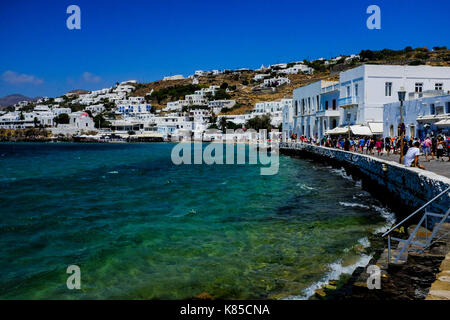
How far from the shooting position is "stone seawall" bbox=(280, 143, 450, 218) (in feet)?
33.5

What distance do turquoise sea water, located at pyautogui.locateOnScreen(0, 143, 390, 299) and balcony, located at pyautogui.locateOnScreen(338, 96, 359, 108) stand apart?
22241mm

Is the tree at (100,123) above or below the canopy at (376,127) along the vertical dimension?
above

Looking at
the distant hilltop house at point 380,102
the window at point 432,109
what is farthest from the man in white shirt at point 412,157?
the window at point 432,109

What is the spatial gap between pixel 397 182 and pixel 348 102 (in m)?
27.3

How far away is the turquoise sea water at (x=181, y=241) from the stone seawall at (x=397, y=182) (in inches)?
26.7

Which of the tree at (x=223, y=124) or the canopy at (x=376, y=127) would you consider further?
the tree at (x=223, y=124)

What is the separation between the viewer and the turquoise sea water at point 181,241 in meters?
7.24

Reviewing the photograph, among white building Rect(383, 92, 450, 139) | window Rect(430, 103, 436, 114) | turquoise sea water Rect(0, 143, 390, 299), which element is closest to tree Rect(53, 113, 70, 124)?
white building Rect(383, 92, 450, 139)

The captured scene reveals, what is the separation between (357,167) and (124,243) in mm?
16254

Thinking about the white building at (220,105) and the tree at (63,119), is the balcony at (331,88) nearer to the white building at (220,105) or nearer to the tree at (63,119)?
the white building at (220,105)

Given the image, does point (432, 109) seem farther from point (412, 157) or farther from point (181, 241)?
point (181, 241)

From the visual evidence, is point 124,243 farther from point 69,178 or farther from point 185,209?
point 69,178

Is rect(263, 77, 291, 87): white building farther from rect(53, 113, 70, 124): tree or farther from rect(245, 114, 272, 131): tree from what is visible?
rect(53, 113, 70, 124): tree

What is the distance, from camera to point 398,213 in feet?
42.3
